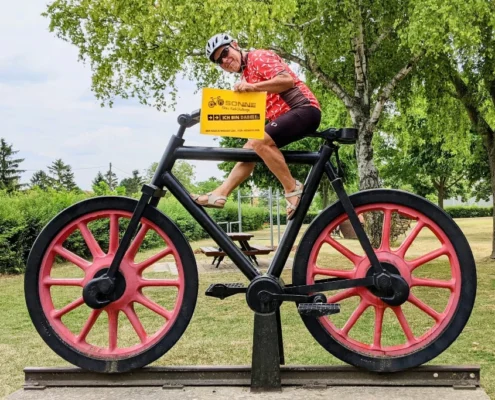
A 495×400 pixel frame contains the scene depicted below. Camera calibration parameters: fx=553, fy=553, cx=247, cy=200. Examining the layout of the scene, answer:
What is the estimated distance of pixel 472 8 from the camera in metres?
9.13

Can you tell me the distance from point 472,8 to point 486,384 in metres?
6.93

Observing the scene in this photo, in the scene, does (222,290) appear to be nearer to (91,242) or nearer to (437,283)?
(91,242)

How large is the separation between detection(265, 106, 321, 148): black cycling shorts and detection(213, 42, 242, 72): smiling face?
0.38 m

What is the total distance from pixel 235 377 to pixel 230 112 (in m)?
1.31

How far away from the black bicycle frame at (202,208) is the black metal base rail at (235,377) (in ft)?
1.61

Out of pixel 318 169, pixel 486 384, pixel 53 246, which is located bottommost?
pixel 486 384

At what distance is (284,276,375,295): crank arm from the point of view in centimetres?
266

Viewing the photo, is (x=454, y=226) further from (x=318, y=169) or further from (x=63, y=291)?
(x=63, y=291)

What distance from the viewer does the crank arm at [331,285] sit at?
8.73 feet

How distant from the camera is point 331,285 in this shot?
268 centimetres

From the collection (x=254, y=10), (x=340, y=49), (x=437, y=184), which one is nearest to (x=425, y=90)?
(x=340, y=49)

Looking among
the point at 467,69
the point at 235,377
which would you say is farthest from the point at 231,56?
the point at 467,69

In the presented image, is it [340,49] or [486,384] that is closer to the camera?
→ [486,384]

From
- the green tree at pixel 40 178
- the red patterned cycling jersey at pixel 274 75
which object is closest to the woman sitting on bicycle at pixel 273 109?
the red patterned cycling jersey at pixel 274 75
